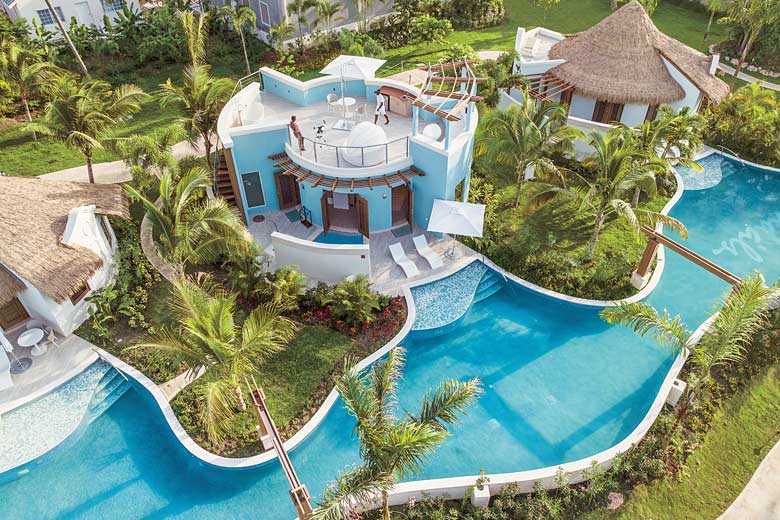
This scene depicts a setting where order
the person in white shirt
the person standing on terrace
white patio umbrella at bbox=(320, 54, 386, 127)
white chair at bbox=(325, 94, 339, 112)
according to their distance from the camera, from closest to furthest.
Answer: the person standing on terrace, the person in white shirt, white patio umbrella at bbox=(320, 54, 386, 127), white chair at bbox=(325, 94, 339, 112)

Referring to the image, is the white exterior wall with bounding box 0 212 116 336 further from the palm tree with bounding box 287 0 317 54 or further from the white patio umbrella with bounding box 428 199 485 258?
the palm tree with bounding box 287 0 317 54

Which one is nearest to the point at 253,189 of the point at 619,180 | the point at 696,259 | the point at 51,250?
the point at 51,250

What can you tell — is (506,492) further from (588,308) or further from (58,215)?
(58,215)

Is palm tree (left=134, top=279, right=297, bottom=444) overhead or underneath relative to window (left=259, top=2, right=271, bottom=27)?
underneath

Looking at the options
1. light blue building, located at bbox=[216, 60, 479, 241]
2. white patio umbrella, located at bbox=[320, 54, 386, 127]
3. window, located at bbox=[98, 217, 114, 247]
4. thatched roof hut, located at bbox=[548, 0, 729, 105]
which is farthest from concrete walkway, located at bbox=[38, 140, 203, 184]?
thatched roof hut, located at bbox=[548, 0, 729, 105]

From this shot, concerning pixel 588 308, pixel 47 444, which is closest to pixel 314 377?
pixel 47 444

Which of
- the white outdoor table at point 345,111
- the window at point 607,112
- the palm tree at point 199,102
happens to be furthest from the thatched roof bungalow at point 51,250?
the window at point 607,112
